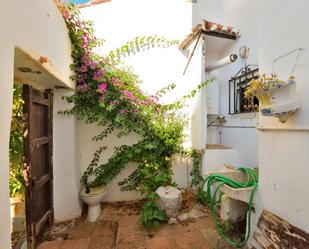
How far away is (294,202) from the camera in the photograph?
1479mm

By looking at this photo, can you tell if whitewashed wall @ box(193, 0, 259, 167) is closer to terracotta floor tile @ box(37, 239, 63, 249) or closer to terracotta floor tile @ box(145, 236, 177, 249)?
terracotta floor tile @ box(145, 236, 177, 249)

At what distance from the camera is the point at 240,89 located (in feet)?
11.2

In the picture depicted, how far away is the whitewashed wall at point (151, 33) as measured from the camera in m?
3.54

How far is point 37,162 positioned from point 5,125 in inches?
54.2

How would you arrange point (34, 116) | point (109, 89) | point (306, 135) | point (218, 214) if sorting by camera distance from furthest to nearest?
point (109, 89), point (218, 214), point (34, 116), point (306, 135)

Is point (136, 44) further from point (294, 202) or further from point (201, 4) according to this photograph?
point (294, 202)

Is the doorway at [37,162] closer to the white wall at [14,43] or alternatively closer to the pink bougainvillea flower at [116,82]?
the white wall at [14,43]

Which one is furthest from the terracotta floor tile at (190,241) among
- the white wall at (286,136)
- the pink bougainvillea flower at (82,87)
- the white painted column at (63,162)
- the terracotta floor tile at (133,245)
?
the pink bougainvillea flower at (82,87)

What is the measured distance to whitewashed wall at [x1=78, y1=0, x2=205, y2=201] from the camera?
3.54 meters

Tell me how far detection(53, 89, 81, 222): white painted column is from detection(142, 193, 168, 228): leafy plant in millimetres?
1234

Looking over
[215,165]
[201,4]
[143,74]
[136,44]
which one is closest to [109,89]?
[143,74]

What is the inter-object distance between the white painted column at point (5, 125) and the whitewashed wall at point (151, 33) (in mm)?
2247

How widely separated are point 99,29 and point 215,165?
11.4 ft

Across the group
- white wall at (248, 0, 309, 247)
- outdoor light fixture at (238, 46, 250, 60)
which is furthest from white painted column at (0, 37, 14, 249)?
outdoor light fixture at (238, 46, 250, 60)
